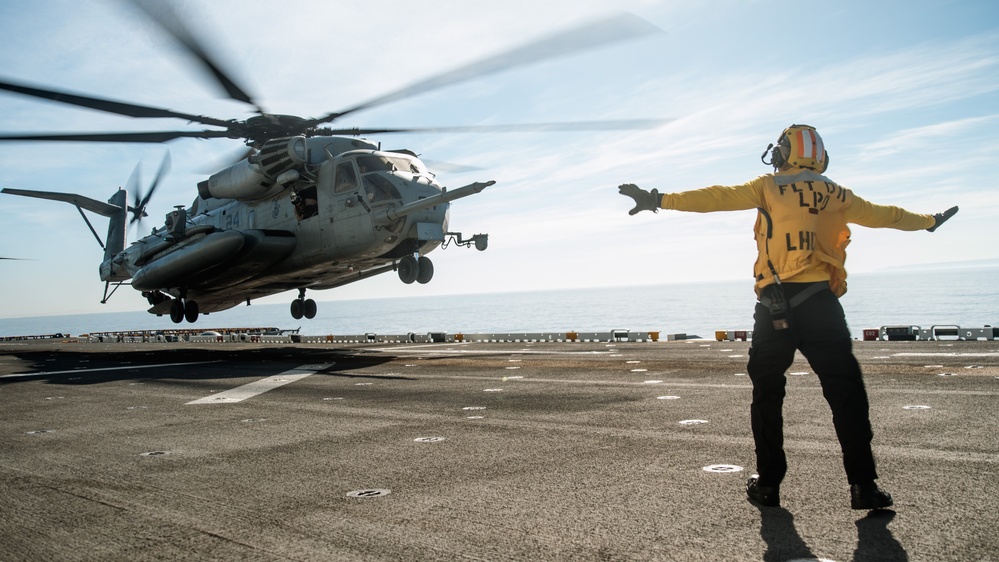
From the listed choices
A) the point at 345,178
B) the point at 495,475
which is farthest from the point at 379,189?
the point at 495,475

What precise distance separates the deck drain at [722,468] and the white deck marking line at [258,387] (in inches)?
300

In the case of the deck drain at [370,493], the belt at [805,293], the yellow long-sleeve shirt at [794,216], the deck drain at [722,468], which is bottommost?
the deck drain at [370,493]

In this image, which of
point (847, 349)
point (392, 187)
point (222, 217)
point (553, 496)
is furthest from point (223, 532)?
point (222, 217)

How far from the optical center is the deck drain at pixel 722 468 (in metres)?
4.99

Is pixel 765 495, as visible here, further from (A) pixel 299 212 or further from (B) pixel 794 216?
(A) pixel 299 212

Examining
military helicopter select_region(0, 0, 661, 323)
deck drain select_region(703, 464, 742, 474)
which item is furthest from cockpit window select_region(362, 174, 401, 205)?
deck drain select_region(703, 464, 742, 474)

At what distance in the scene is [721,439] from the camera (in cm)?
612

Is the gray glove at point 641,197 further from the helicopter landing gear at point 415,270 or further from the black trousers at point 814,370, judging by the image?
the helicopter landing gear at point 415,270

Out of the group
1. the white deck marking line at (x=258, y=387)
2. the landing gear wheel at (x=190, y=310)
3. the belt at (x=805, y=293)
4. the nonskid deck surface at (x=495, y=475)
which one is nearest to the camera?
the nonskid deck surface at (x=495, y=475)

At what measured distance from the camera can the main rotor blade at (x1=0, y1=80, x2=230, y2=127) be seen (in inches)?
550

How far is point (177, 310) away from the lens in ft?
91.3

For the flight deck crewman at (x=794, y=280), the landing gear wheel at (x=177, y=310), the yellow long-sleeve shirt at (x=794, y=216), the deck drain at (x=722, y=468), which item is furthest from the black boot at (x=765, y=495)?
the landing gear wheel at (x=177, y=310)

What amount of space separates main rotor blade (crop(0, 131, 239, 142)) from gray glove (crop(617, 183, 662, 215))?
592 inches

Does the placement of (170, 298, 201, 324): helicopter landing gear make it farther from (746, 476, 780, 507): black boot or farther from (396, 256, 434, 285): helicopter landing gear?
(746, 476, 780, 507): black boot
